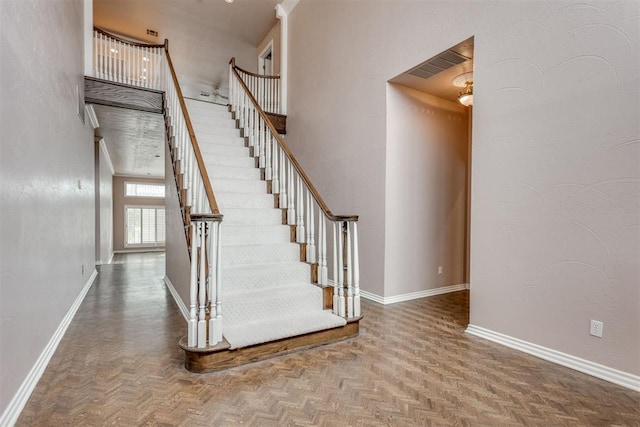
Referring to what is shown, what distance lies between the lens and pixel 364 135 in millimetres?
4590

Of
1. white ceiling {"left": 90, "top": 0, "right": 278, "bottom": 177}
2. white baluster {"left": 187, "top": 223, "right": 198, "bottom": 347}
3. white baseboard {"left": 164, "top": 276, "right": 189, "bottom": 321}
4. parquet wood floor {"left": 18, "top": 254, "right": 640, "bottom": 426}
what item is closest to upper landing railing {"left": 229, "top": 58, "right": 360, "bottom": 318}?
parquet wood floor {"left": 18, "top": 254, "right": 640, "bottom": 426}

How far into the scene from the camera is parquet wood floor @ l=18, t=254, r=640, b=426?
1910 mm

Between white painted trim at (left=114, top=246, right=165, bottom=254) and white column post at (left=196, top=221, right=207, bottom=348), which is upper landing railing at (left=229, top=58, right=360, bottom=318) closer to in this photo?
white column post at (left=196, top=221, right=207, bottom=348)

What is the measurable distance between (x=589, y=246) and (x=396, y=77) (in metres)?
2.77

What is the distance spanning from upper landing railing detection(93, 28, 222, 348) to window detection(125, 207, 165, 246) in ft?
27.4

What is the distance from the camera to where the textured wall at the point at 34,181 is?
1815mm

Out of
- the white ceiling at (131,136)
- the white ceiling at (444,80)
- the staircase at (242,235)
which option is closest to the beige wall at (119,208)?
the white ceiling at (131,136)

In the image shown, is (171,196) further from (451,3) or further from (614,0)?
(614,0)

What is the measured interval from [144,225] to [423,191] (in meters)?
12.3

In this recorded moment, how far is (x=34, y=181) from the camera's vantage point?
2.33m

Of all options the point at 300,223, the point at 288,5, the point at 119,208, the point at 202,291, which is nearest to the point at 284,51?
the point at 288,5

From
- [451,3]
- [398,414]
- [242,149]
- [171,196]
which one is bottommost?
[398,414]

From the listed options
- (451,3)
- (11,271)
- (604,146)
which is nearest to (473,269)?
(604,146)

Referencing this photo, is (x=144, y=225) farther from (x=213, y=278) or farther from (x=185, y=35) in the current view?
(x=213, y=278)
